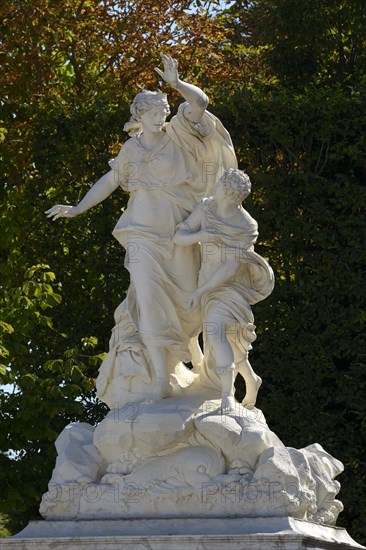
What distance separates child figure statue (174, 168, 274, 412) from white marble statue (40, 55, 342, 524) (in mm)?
11

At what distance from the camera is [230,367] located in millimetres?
12383

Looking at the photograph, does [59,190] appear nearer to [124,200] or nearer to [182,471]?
[124,200]

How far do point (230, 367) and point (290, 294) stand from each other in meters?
5.49

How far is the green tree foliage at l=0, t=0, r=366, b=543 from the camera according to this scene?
1706 cm

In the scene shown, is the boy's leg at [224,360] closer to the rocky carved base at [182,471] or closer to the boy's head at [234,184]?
the rocky carved base at [182,471]

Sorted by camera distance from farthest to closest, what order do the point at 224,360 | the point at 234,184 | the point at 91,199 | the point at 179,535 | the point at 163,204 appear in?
1. the point at 91,199
2. the point at 163,204
3. the point at 234,184
4. the point at 224,360
5. the point at 179,535

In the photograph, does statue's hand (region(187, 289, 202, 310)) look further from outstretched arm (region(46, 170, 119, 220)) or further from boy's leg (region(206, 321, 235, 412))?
outstretched arm (region(46, 170, 119, 220))

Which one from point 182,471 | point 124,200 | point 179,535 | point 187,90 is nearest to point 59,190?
point 124,200

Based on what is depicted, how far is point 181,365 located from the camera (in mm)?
12953

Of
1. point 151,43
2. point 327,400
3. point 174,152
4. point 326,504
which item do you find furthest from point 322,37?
point 326,504

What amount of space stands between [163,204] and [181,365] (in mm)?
1268

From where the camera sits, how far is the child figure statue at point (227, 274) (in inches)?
492

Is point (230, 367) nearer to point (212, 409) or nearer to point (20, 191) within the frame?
point (212, 409)

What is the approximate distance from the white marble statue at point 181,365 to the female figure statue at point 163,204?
0.04 feet
